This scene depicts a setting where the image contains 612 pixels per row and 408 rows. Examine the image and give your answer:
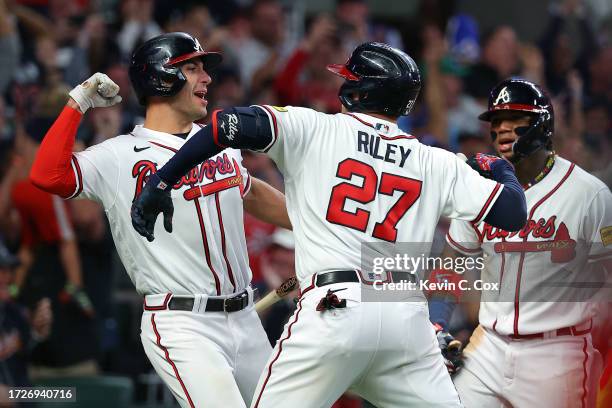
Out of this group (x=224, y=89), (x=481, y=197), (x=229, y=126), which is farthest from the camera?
(x=224, y=89)

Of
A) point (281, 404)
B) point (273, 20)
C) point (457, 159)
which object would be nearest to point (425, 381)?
point (281, 404)

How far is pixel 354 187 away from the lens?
4922mm

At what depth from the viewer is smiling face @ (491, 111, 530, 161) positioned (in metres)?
6.17

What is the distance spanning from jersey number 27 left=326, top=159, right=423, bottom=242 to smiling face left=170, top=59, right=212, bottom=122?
1.26 metres

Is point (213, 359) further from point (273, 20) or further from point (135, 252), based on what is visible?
point (273, 20)

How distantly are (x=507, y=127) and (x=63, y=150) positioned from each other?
95.5 inches

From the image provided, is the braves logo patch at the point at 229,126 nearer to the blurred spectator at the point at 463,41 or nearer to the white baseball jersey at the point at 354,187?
the white baseball jersey at the point at 354,187

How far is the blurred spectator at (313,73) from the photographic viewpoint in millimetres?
11086

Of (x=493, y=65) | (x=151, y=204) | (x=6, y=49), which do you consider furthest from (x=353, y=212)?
(x=493, y=65)

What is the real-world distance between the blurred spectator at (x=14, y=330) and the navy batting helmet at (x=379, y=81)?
12.7ft

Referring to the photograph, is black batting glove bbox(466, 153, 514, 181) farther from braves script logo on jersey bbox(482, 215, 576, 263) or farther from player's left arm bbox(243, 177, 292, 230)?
player's left arm bbox(243, 177, 292, 230)

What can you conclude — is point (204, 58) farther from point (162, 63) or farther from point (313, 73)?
point (313, 73)

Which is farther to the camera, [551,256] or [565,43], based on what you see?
[565,43]

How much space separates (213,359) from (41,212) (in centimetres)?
391
